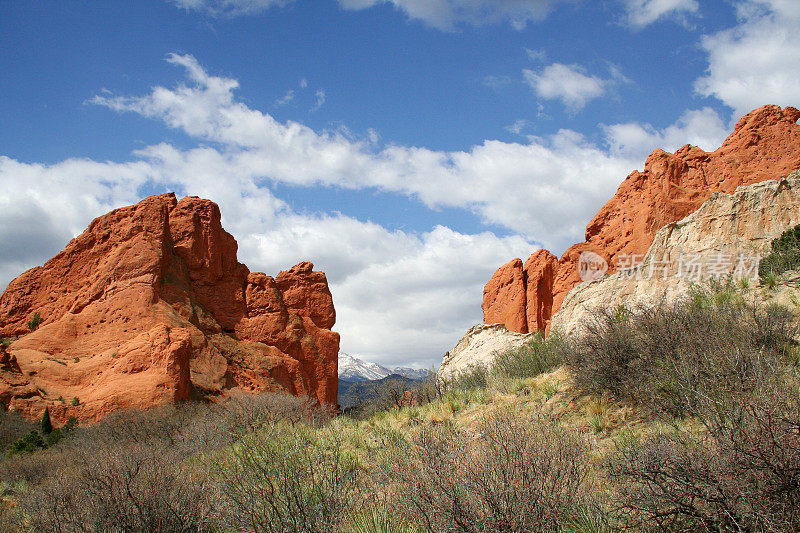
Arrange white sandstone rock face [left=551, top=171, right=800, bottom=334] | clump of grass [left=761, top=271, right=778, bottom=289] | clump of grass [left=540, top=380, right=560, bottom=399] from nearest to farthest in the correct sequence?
1. clump of grass [left=540, top=380, right=560, bottom=399]
2. clump of grass [left=761, top=271, right=778, bottom=289]
3. white sandstone rock face [left=551, top=171, right=800, bottom=334]

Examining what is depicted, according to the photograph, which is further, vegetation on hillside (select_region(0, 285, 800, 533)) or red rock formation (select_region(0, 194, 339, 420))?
red rock formation (select_region(0, 194, 339, 420))

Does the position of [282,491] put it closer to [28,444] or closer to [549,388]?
[549,388]

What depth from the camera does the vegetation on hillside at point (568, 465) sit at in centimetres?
376

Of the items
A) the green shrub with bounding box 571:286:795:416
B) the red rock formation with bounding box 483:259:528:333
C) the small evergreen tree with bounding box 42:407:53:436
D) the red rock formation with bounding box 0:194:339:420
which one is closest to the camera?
the green shrub with bounding box 571:286:795:416

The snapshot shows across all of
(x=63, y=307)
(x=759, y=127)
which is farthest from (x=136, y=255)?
(x=759, y=127)

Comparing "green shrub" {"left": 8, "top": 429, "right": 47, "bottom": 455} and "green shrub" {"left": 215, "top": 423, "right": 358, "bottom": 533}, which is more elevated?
"green shrub" {"left": 215, "top": 423, "right": 358, "bottom": 533}

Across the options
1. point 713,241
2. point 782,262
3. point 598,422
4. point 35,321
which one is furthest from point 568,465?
point 35,321

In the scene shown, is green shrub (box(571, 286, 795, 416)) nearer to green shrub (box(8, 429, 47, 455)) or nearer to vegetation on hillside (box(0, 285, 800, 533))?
vegetation on hillside (box(0, 285, 800, 533))

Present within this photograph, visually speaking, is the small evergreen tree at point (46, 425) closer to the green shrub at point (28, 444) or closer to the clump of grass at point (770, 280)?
the green shrub at point (28, 444)

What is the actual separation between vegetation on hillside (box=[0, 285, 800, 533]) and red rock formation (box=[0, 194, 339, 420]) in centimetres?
1682

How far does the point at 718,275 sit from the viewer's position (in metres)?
17.3

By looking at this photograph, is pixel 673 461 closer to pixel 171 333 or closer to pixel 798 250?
pixel 798 250

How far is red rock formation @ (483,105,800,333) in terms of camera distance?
43156mm

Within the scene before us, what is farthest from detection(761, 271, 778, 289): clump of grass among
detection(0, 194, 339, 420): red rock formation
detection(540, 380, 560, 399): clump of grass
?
detection(0, 194, 339, 420): red rock formation
